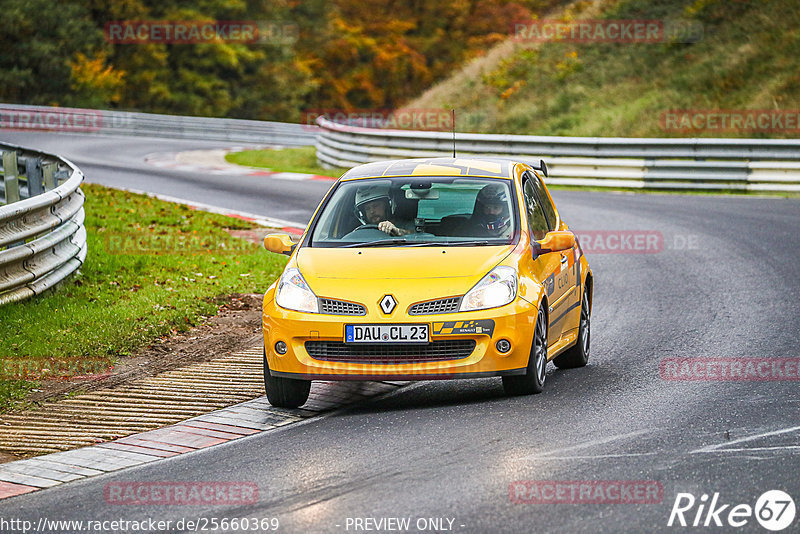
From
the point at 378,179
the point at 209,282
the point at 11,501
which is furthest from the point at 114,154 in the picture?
the point at 11,501

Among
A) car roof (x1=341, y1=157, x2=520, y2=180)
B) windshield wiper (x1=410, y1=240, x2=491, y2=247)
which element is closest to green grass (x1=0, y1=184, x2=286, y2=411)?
car roof (x1=341, y1=157, x2=520, y2=180)

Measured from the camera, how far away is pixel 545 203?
1001 centimetres

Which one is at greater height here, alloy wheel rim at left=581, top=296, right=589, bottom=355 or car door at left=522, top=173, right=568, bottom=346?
car door at left=522, top=173, right=568, bottom=346

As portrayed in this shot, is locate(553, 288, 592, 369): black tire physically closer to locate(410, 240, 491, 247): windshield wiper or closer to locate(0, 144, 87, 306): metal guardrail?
locate(410, 240, 491, 247): windshield wiper

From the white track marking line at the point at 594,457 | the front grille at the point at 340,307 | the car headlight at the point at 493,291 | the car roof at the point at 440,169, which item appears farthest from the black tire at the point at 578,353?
the white track marking line at the point at 594,457

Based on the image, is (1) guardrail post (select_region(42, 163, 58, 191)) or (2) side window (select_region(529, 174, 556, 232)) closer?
(2) side window (select_region(529, 174, 556, 232))

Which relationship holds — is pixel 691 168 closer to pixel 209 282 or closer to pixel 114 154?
pixel 209 282

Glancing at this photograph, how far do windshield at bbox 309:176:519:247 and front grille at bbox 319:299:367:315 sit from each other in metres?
0.83

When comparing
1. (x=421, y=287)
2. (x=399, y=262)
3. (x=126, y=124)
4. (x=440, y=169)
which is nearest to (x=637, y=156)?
(x=440, y=169)

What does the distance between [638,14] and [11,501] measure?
33.4 meters

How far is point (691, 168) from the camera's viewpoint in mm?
23828

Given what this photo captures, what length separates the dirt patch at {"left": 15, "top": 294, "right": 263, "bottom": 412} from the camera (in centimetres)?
898

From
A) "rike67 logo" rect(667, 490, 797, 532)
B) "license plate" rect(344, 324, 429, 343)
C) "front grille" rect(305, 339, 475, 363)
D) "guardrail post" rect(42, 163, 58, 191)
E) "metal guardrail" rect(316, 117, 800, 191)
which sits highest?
"license plate" rect(344, 324, 429, 343)

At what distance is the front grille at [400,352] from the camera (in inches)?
312
